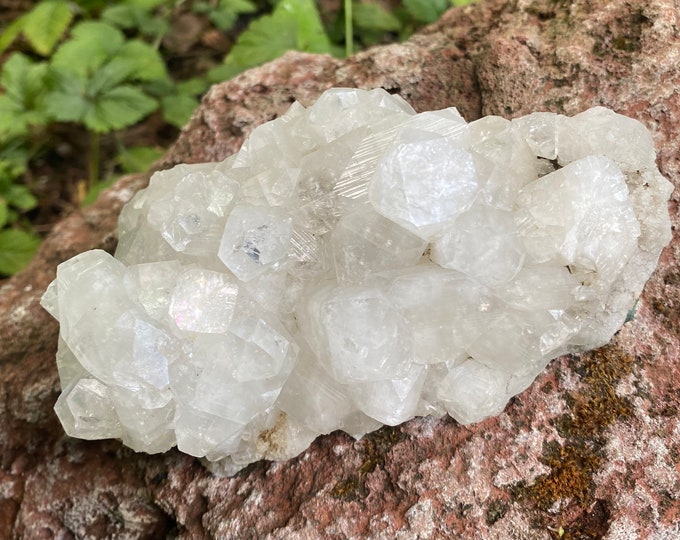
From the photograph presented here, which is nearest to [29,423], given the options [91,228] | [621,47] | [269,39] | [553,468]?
[91,228]

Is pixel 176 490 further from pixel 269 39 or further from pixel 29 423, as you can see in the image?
pixel 269 39

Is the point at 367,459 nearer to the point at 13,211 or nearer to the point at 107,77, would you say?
the point at 107,77

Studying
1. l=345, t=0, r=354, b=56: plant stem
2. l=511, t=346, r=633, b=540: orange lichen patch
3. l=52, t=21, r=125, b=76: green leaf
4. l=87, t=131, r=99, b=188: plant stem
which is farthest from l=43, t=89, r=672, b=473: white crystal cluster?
l=87, t=131, r=99, b=188: plant stem

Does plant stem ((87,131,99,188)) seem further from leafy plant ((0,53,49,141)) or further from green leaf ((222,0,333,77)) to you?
green leaf ((222,0,333,77))

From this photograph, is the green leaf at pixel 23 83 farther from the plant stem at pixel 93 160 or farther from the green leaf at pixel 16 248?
the green leaf at pixel 16 248

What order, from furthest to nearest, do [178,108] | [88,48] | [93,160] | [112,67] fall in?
[93,160] → [178,108] → [88,48] → [112,67]

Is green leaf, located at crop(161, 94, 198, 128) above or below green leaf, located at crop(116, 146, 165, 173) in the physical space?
above

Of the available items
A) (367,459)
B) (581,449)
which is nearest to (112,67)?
(367,459)
